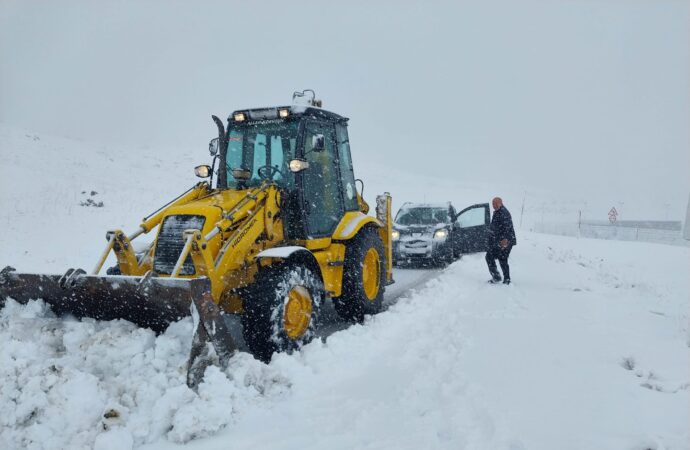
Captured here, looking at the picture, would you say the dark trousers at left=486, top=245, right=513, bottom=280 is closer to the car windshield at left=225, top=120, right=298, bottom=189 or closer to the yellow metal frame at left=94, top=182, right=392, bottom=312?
the yellow metal frame at left=94, top=182, right=392, bottom=312

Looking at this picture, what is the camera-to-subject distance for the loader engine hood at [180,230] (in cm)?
450

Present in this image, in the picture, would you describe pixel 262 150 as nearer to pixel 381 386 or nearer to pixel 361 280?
pixel 361 280

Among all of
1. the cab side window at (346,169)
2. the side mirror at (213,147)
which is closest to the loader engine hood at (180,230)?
the side mirror at (213,147)

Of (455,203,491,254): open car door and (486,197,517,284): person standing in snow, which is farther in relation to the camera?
(455,203,491,254): open car door

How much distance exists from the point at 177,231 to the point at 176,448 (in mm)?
2140

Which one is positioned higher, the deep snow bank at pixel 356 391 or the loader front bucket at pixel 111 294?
→ the loader front bucket at pixel 111 294

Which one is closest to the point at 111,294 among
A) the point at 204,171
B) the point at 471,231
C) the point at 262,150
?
the point at 204,171

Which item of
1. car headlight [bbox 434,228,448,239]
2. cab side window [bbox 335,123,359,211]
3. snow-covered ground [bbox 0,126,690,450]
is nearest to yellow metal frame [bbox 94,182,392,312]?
snow-covered ground [bbox 0,126,690,450]

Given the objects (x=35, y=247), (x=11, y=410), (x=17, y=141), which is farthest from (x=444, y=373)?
(x=17, y=141)

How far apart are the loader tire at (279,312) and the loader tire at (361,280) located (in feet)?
3.98

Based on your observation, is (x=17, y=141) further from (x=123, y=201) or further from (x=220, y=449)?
(x=220, y=449)

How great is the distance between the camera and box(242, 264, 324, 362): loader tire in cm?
419

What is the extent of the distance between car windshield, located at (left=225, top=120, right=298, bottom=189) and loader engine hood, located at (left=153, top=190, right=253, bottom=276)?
0.95 m

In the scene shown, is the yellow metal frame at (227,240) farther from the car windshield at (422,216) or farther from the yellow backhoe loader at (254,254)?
the car windshield at (422,216)
